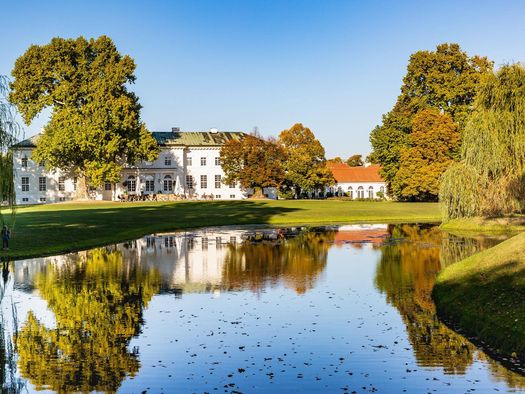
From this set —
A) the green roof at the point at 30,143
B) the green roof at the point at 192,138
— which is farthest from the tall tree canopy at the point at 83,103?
the green roof at the point at 192,138

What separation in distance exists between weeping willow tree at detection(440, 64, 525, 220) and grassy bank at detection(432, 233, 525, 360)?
784 inches

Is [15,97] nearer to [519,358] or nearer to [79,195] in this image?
[79,195]

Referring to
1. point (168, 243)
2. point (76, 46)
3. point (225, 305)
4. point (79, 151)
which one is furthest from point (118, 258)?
point (76, 46)

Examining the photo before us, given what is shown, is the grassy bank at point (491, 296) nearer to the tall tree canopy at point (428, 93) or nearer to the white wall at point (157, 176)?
the tall tree canopy at point (428, 93)

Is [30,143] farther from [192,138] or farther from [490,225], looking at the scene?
[490,225]

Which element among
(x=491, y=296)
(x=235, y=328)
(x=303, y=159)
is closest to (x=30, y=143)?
(x=303, y=159)

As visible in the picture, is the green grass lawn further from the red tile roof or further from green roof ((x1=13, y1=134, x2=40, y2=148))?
the red tile roof

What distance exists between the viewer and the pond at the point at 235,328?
12.4m

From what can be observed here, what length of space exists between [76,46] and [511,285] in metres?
74.9

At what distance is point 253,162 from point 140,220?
43.4m

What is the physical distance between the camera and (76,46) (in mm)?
81938

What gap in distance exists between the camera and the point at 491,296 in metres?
16.9

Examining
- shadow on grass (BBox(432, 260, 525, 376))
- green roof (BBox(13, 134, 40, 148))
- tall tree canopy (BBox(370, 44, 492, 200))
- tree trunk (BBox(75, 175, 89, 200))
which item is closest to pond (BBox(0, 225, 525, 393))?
shadow on grass (BBox(432, 260, 525, 376))

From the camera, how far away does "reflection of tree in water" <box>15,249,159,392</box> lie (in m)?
12.8
